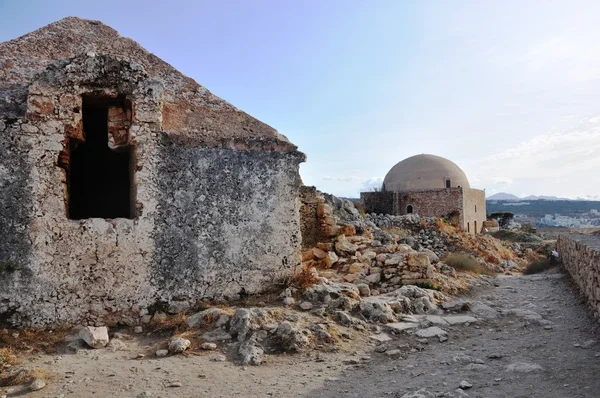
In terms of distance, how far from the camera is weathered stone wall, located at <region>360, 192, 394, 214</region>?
95.0 feet

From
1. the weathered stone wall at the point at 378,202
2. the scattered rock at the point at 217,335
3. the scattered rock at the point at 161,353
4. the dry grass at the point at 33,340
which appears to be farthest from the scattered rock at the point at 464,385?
the weathered stone wall at the point at 378,202

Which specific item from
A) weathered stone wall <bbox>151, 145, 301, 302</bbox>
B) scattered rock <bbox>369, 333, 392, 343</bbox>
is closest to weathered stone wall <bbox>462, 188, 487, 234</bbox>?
weathered stone wall <bbox>151, 145, 301, 302</bbox>

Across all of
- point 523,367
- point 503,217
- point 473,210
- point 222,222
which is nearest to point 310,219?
point 222,222

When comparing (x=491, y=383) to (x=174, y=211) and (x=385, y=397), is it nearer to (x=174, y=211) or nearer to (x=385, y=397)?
(x=385, y=397)

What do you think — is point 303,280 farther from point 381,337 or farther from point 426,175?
point 426,175

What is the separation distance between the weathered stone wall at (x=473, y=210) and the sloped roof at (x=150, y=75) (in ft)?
73.7

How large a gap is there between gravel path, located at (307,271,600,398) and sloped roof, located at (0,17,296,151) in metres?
3.33

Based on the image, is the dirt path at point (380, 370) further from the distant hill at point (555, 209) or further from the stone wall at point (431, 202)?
the distant hill at point (555, 209)

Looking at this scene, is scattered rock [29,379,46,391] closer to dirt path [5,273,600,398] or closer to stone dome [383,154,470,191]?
dirt path [5,273,600,398]

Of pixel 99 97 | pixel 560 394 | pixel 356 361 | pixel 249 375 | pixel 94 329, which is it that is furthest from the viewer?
pixel 99 97

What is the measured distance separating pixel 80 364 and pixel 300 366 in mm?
2171

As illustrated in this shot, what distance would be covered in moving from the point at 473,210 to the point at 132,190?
86.8 ft

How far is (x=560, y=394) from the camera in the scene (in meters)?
3.62

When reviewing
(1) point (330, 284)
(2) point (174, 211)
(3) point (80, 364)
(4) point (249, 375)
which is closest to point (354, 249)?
(1) point (330, 284)
